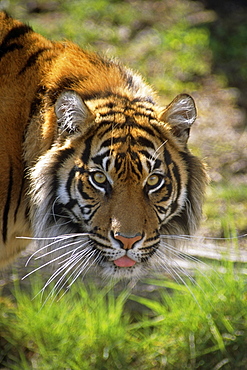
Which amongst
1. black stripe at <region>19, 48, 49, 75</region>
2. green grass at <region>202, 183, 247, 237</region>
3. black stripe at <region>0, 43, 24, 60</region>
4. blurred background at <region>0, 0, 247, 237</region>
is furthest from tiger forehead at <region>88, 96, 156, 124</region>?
blurred background at <region>0, 0, 247, 237</region>

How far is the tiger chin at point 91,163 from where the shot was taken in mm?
2666

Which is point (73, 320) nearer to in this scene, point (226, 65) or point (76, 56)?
point (76, 56)

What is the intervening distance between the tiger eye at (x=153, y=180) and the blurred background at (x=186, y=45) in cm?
232

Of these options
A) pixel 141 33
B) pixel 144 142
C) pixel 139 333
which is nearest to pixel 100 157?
pixel 144 142

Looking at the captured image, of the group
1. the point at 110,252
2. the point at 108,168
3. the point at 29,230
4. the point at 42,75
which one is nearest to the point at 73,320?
the point at 29,230

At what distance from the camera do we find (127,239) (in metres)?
2.60

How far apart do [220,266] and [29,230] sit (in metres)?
1.21

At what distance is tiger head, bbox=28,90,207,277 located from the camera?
2648mm

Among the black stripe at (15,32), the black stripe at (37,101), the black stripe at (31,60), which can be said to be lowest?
the black stripe at (37,101)

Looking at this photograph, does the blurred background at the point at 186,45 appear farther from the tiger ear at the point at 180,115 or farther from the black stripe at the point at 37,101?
the black stripe at the point at 37,101

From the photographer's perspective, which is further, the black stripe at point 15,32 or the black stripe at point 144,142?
the black stripe at point 15,32

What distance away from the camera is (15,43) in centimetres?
311

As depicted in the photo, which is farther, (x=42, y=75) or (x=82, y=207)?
(x=42, y=75)

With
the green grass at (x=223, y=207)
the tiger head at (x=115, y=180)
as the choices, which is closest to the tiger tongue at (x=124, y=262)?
the tiger head at (x=115, y=180)
